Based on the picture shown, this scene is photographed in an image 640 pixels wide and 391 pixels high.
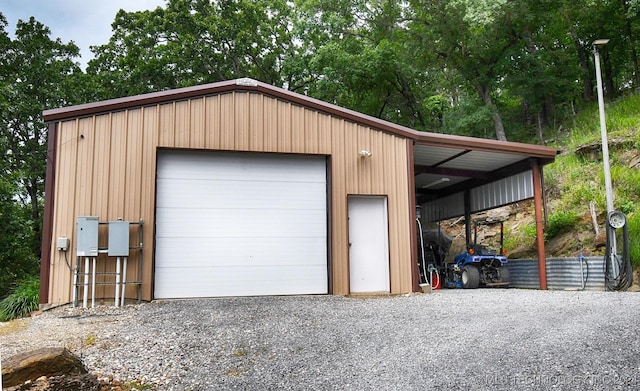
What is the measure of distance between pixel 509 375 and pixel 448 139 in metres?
7.28

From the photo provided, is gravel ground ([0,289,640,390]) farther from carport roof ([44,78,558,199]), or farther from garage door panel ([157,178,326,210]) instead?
carport roof ([44,78,558,199])

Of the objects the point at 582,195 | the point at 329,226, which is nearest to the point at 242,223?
the point at 329,226

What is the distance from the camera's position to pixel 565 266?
10930 mm

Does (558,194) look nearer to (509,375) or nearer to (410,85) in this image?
(410,85)

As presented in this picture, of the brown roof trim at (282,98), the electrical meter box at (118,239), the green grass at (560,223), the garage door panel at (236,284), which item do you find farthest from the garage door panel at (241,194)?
the green grass at (560,223)

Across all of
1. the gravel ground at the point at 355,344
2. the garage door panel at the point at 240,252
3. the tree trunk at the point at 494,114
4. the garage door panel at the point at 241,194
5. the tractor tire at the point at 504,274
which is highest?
the tree trunk at the point at 494,114

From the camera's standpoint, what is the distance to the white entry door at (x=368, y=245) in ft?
30.7

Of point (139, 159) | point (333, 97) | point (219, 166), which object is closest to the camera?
point (139, 159)

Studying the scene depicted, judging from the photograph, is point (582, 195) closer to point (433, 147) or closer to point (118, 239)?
point (433, 147)

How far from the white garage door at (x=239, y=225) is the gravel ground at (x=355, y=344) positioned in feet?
4.65

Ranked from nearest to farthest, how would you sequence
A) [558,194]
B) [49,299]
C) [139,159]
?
1. [49,299]
2. [139,159]
3. [558,194]

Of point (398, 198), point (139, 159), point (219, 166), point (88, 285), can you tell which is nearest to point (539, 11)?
point (398, 198)

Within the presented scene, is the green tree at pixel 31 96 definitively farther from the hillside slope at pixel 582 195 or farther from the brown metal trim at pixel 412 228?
the hillside slope at pixel 582 195

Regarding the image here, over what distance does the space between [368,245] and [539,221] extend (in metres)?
4.39
